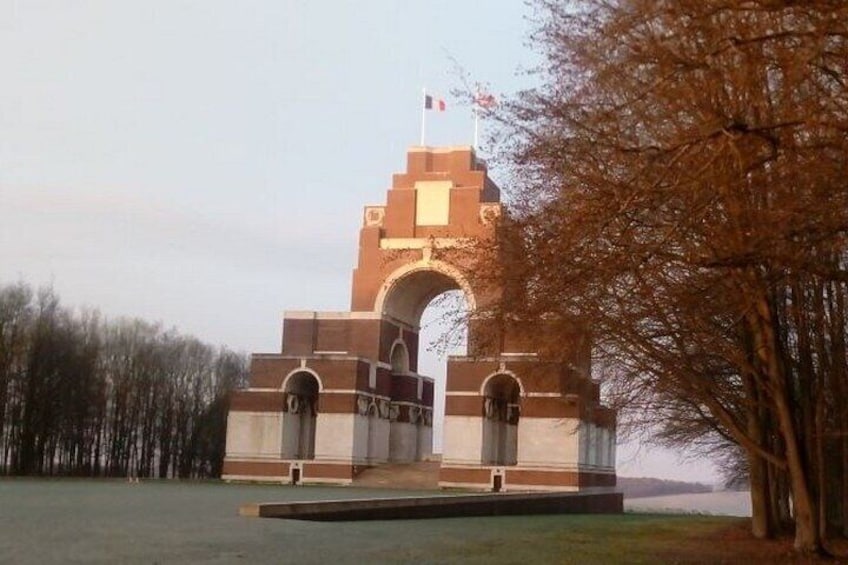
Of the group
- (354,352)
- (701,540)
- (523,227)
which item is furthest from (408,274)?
(523,227)

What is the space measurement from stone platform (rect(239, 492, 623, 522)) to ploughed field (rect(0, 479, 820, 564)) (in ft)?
2.10

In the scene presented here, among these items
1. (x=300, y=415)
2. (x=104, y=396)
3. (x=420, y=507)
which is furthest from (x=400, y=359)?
(x=420, y=507)

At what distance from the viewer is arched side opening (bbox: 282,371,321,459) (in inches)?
2276

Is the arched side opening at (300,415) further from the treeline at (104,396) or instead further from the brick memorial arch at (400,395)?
the treeline at (104,396)

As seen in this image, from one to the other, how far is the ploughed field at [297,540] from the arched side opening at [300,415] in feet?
97.7

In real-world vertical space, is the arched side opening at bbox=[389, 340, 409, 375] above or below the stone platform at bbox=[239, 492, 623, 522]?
above

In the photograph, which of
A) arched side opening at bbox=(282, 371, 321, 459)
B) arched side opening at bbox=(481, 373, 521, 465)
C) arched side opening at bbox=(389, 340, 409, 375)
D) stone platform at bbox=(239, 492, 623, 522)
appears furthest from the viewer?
arched side opening at bbox=(389, 340, 409, 375)

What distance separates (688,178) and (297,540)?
957 centimetres

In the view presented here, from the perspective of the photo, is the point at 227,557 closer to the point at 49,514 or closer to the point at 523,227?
the point at 523,227

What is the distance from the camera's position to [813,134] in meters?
11.7

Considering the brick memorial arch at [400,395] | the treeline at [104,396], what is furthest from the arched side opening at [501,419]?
the treeline at [104,396]

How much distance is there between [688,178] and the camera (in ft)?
33.1

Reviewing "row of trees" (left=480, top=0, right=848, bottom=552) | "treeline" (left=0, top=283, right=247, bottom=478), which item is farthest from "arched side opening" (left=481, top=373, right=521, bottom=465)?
"row of trees" (left=480, top=0, right=848, bottom=552)

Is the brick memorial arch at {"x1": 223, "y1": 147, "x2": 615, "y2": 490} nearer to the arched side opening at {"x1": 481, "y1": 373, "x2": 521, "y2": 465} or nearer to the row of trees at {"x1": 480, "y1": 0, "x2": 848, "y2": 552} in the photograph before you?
the arched side opening at {"x1": 481, "y1": 373, "x2": 521, "y2": 465}
